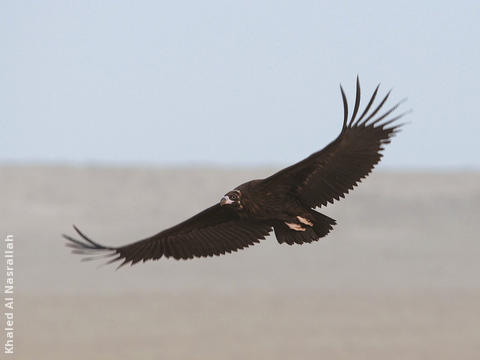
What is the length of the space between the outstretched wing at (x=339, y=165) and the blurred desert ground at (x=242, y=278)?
1285 cm

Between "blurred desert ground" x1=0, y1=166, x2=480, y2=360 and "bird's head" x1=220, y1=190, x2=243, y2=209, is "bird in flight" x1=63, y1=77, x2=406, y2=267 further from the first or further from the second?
"blurred desert ground" x1=0, y1=166, x2=480, y2=360

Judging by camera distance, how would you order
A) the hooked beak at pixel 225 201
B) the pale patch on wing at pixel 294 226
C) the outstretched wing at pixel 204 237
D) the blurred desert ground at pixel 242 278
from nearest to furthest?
1. the hooked beak at pixel 225 201
2. the pale patch on wing at pixel 294 226
3. the outstretched wing at pixel 204 237
4. the blurred desert ground at pixel 242 278

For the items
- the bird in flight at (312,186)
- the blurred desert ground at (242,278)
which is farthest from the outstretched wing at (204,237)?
the blurred desert ground at (242,278)

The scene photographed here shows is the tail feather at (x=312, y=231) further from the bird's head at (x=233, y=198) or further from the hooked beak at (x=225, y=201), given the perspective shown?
the hooked beak at (x=225, y=201)

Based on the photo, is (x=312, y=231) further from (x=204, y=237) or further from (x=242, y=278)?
(x=242, y=278)

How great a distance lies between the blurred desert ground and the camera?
2578 centimetres

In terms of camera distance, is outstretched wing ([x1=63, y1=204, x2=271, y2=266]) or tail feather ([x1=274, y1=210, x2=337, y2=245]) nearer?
tail feather ([x1=274, y1=210, x2=337, y2=245])

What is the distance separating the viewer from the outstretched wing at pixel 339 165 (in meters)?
11.4

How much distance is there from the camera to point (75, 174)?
149ft

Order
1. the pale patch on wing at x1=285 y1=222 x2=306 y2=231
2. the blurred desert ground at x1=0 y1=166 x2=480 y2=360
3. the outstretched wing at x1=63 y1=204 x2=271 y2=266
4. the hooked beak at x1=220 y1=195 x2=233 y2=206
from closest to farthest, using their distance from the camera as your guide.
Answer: the hooked beak at x1=220 y1=195 x2=233 y2=206 < the pale patch on wing at x1=285 y1=222 x2=306 y2=231 < the outstretched wing at x1=63 y1=204 x2=271 y2=266 < the blurred desert ground at x1=0 y1=166 x2=480 y2=360

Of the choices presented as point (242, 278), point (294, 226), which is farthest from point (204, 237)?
point (242, 278)

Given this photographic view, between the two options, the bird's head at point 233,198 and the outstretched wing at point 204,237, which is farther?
the outstretched wing at point 204,237

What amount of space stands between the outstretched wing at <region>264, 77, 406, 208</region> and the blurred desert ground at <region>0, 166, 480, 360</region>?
12.9 meters

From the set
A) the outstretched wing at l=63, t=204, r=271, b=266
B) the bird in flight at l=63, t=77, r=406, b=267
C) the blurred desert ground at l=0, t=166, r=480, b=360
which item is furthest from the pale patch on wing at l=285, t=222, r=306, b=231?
the blurred desert ground at l=0, t=166, r=480, b=360
